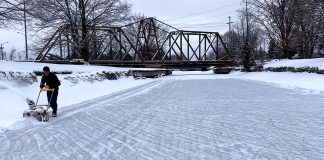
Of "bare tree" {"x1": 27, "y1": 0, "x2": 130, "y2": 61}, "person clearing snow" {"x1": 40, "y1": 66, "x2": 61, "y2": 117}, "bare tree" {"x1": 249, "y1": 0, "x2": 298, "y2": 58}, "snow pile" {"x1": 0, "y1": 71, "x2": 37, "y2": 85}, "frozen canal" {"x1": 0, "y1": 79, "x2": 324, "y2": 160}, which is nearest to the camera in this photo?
"frozen canal" {"x1": 0, "y1": 79, "x2": 324, "y2": 160}

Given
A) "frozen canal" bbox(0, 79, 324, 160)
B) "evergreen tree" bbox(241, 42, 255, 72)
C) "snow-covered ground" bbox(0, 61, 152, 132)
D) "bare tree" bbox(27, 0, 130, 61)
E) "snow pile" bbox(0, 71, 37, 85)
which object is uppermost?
"bare tree" bbox(27, 0, 130, 61)

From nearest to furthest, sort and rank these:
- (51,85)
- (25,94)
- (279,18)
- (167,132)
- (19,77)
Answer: (167,132)
(51,85)
(25,94)
(19,77)
(279,18)

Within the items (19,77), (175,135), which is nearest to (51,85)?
(175,135)

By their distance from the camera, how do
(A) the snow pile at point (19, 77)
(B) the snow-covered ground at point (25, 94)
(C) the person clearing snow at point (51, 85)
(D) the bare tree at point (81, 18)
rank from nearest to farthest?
(C) the person clearing snow at point (51, 85) < (B) the snow-covered ground at point (25, 94) < (A) the snow pile at point (19, 77) < (D) the bare tree at point (81, 18)

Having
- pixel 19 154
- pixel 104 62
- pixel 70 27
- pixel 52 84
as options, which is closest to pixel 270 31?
pixel 104 62

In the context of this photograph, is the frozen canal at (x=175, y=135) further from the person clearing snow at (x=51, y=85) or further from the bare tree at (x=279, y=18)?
the bare tree at (x=279, y=18)

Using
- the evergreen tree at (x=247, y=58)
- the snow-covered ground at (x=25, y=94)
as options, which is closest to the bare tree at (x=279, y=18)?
the evergreen tree at (x=247, y=58)

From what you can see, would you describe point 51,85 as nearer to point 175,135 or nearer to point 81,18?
point 175,135

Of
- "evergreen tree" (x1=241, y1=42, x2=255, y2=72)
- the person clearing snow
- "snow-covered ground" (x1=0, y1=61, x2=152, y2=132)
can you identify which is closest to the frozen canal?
the person clearing snow

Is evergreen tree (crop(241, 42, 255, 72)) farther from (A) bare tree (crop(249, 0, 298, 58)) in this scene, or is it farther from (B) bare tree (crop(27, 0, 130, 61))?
(B) bare tree (crop(27, 0, 130, 61))

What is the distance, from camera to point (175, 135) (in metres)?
8.58

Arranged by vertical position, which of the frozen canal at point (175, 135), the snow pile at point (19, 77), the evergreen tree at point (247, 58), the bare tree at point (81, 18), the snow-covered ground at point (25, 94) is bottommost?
the frozen canal at point (175, 135)

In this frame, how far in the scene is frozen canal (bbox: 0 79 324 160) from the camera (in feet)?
22.5

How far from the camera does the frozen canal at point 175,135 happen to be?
684 centimetres
